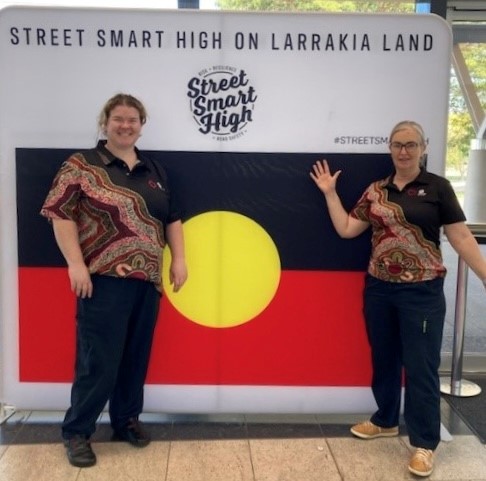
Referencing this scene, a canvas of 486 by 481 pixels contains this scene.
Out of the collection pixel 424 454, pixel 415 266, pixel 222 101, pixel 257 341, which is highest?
pixel 222 101

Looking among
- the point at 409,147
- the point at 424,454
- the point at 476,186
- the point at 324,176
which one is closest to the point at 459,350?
the point at 424,454

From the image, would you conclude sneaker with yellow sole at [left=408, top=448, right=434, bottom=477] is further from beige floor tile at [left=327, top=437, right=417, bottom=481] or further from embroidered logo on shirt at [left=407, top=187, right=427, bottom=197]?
embroidered logo on shirt at [left=407, top=187, right=427, bottom=197]

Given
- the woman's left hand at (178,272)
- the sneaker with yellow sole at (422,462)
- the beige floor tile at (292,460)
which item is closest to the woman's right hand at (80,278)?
the woman's left hand at (178,272)

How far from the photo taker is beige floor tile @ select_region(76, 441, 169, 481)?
2.54 metres

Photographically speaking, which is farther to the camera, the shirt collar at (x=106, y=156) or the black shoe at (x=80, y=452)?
the black shoe at (x=80, y=452)

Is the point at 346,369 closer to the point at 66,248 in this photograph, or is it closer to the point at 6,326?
the point at 66,248

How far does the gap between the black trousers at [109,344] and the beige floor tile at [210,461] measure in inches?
14.0

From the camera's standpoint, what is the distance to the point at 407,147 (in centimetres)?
249

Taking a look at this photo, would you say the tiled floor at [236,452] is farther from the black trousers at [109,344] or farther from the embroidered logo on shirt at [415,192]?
the embroidered logo on shirt at [415,192]

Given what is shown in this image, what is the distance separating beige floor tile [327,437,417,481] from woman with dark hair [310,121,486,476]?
0.10 m

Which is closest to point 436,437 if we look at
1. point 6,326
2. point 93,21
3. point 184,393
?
point 184,393

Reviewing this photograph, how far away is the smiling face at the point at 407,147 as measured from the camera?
249cm

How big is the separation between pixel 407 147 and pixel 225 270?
3.39 ft

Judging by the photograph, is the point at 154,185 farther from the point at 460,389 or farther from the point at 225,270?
the point at 460,389
